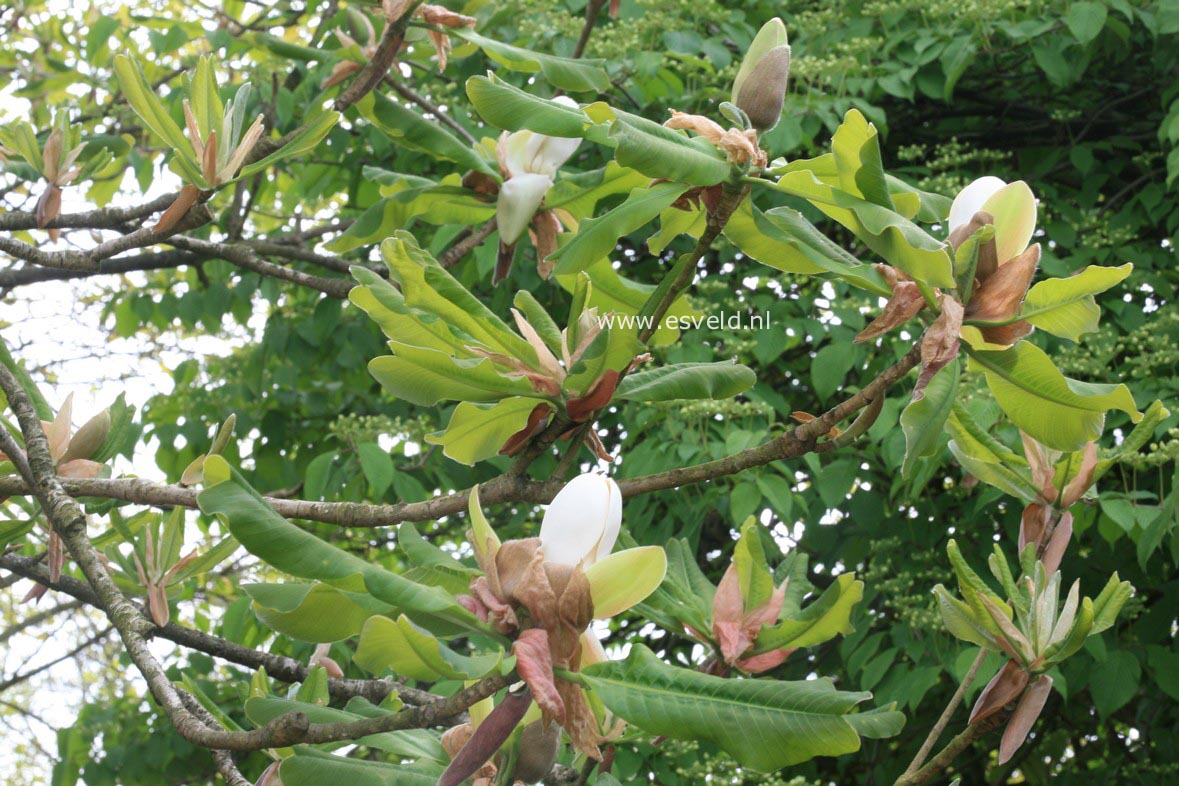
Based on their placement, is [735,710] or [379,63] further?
[379,63]

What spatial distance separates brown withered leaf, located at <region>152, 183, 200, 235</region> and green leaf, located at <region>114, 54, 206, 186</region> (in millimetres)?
11

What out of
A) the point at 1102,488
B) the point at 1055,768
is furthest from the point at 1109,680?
the point at 1055,768

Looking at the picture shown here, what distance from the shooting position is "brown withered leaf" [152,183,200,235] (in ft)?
3.78

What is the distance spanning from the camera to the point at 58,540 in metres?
1.19

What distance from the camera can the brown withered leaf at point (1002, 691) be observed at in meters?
0.87

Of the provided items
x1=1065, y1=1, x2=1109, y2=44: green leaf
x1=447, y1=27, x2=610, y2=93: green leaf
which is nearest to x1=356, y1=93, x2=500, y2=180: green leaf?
x1=447, y1=27, x2=610, y2=93: green leaf

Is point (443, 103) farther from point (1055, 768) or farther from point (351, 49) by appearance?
point (1055, 768)

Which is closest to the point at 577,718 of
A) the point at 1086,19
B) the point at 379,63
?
the point at 379,63

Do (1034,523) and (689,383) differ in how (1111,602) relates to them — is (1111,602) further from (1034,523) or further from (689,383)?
(689,383)

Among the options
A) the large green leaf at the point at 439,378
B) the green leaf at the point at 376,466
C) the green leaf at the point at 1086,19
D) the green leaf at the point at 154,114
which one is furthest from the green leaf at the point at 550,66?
the green leaf at the point at 1086,19

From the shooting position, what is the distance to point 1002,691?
870mm

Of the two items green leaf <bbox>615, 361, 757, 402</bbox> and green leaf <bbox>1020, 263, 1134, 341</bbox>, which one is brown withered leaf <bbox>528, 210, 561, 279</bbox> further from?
green leaf <bbox>1020, 263, 1134, 341</bbox>

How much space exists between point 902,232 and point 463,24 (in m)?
0.82

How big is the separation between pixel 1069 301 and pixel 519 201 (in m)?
0.60
